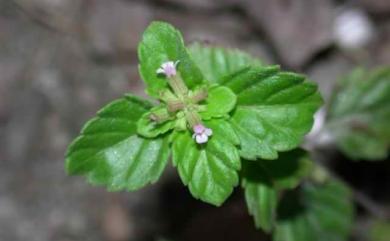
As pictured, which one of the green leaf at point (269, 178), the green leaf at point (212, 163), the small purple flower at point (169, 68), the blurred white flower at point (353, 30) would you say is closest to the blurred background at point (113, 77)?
the blurred white flower at point (353, 30)

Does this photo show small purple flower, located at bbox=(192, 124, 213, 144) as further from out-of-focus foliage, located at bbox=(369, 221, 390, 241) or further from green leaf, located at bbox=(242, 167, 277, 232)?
out-of-focus foliage, located at bbox=(369, 221, 390, 241)

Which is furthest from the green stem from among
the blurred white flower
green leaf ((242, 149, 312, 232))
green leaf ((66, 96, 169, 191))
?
the blurred white flower

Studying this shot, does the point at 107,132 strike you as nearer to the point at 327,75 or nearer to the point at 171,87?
the point at 171,87

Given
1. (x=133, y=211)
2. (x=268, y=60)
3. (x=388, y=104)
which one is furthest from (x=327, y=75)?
(x=133, y=211)

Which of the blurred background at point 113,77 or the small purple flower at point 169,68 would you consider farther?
the blurred background at point 113,77

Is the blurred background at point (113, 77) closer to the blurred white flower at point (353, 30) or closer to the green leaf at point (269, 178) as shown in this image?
the blurred white flower at point (353, 30)
